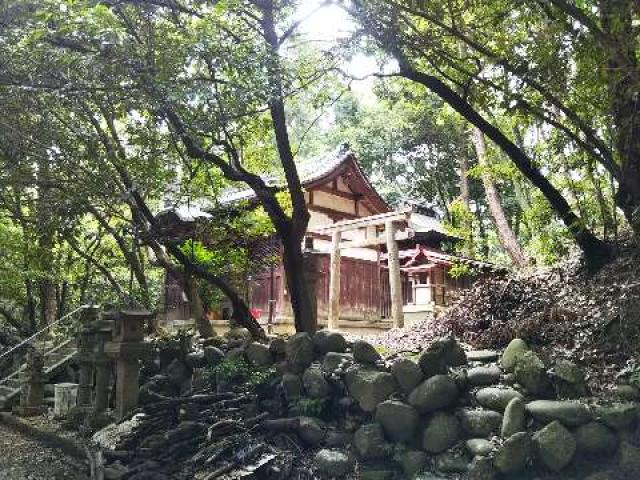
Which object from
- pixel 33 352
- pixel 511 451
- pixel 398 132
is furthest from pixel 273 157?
pixel 398 132

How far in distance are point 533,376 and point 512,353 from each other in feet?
1.87

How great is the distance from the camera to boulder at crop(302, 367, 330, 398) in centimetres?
704

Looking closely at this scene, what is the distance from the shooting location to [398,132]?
30.4 metres

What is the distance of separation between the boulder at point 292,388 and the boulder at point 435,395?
68.2 inches

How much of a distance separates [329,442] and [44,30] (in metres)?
6.03

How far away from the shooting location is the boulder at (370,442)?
6133mm

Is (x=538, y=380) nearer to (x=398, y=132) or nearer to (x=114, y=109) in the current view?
(x=114, y=109)

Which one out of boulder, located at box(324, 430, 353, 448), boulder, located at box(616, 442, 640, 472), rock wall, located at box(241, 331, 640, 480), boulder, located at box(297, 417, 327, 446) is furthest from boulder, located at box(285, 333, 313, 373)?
boulder, located at box(616, 442, 640, 472)

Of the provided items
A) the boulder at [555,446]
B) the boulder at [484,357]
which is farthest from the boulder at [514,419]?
the boulder at [484,357]

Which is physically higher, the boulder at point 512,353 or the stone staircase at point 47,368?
the boulder at point 512,353

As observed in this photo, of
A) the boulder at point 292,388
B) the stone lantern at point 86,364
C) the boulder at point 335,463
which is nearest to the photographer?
the boulder at point 335,463

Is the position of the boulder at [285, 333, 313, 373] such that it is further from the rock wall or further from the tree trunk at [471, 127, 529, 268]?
the tree trunk at [471, 127, 529, 268]

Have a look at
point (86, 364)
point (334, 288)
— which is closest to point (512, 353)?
point (86, 364)

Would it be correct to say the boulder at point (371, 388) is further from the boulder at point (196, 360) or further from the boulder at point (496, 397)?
the boulder at point (196, 360)
